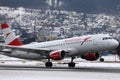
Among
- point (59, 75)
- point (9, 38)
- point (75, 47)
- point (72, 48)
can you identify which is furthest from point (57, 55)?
point (59, 75)

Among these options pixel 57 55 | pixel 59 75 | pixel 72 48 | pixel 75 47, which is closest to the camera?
pixel 59 75

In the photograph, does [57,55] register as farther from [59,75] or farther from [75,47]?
[59,75]

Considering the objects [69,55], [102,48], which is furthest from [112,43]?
[69,55]

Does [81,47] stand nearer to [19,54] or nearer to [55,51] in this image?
[55,51]

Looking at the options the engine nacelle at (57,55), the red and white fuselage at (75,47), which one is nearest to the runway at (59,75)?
the engine nacelle at (57,55)

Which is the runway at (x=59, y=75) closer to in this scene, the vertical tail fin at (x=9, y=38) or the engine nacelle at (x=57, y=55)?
the engine nacelle at (x=57, y=55)

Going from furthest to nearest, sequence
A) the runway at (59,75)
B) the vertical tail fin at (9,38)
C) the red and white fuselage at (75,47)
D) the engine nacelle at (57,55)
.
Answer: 1. the vertical tail fin at (9,38)
2. the red and white fuselage at (75,47)
3. the engine nacelle at (57,55)
4. the runway at (59,75)

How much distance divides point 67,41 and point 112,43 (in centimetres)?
566

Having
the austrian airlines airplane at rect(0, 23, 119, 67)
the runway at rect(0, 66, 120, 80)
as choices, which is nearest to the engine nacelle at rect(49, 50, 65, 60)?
the austrian airlines airplane at rect(0, 23, 119, 67)

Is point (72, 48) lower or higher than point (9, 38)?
lower

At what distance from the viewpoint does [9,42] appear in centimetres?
7288

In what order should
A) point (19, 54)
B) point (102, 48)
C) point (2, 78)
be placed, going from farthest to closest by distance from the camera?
point (19, 54) → point (102, 48) → point (2, 78)

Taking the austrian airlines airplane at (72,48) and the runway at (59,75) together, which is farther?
the austrian airlines airplane at (72,48)

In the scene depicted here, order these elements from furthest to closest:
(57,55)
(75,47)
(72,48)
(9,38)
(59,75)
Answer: (9,38) < (72,48) < (75,47) < (57,55) < (59,75)
